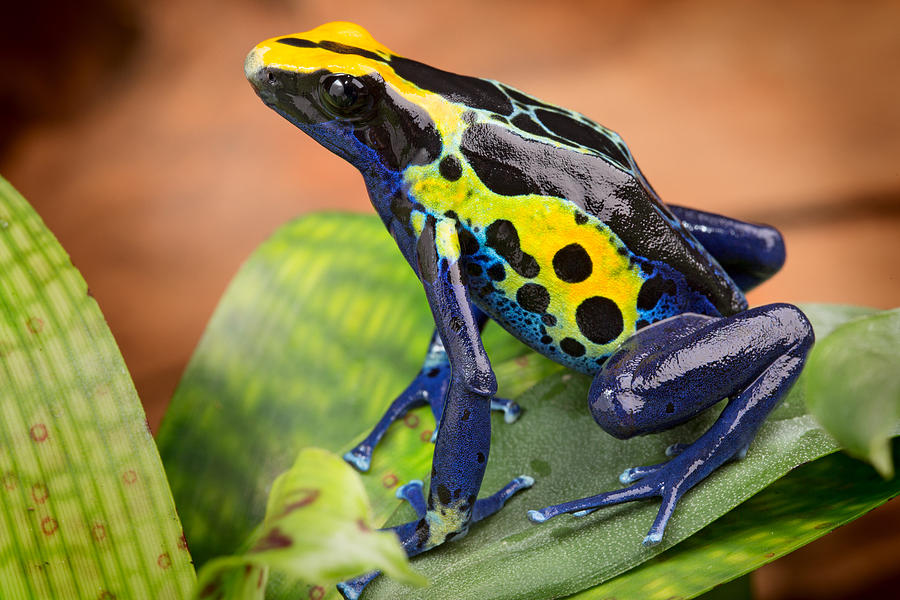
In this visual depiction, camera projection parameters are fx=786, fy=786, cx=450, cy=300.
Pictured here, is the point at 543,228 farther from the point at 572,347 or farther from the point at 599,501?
the point at 599,501

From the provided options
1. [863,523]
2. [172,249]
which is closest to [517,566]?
[863,523]

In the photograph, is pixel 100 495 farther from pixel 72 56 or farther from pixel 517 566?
pixel 72 56

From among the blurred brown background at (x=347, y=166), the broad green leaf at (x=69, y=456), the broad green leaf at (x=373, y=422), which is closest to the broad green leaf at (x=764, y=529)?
the broad green leaf at (x=373, y=422)

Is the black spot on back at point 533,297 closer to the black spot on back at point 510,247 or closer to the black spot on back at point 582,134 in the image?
the black spot on back at point 510,247

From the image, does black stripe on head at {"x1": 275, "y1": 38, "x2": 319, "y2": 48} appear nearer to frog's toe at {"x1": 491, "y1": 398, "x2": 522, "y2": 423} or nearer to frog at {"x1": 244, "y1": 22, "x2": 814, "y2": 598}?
frog at {"x1": 244, "y1": 22, "x2": 814, "y2": 598}

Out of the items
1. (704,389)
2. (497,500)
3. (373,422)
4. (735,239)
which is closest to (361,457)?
(373,422)

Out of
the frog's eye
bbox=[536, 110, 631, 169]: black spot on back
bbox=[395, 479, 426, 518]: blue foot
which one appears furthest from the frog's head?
bbox=[395, 479, 426, 518]: blue foot
